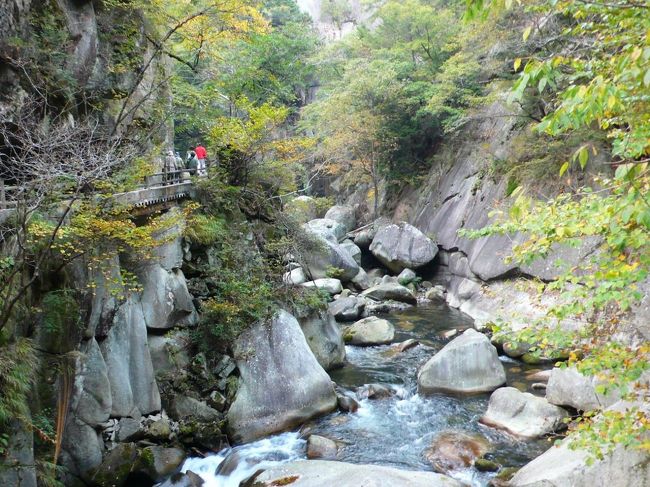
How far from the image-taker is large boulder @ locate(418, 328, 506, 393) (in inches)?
432

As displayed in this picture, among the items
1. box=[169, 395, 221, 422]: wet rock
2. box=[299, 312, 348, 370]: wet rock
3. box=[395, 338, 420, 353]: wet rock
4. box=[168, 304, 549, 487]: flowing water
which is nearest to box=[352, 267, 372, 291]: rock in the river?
box=[395, 338, 420, 353]: wet rock

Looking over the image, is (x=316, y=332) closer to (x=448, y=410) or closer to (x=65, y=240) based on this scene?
(x=448, y=410)

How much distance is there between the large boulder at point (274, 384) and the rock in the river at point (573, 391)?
4581 mm

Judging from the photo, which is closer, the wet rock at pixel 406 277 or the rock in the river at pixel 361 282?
the wet rock at pixel 406 277

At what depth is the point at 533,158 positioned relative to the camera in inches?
664

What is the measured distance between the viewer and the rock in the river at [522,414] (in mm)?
8844

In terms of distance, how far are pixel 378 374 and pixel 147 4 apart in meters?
11.3

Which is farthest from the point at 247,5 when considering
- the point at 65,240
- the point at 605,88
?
the point at 605,88

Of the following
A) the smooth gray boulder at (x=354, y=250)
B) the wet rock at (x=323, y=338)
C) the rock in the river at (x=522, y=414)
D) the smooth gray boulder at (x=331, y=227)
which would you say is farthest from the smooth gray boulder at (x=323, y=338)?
the smooth gray boulder at (x=331, y=227)

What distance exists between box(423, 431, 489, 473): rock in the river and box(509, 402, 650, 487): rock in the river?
1.22 meters

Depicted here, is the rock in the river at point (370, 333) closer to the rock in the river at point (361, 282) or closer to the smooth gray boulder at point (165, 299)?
the smooth gray boulder at point (165, 299)

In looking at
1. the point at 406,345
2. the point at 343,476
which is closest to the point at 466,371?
the point at 406,345

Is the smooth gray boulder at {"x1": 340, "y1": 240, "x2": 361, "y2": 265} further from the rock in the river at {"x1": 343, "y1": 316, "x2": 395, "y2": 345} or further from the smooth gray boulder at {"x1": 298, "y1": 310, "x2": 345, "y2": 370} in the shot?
the smooth gray boulder at {"x1": 298, "y1": 310, "x2": 345, "y2": 370}

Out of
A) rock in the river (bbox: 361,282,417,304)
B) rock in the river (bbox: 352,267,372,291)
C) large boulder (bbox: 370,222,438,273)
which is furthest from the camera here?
large boulder (bbox: 370,222,438,273)
